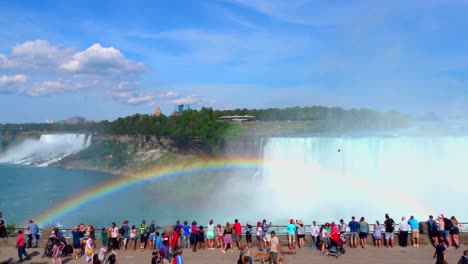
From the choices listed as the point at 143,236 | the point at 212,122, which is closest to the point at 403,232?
the point at 143,236

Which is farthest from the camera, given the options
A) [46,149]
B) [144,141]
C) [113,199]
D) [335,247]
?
[46,149]

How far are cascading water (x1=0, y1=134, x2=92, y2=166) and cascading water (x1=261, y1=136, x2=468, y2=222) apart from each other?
55063 millimetres

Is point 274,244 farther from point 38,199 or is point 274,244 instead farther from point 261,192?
point 38,199

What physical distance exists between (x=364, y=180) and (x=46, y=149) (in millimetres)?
73059

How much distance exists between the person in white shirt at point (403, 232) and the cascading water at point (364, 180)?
11.8 meters

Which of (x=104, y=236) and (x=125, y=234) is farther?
(x=125, y=234)

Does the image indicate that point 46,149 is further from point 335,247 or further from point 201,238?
point 335,247

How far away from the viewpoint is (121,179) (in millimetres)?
55625

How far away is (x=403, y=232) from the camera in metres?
11.6

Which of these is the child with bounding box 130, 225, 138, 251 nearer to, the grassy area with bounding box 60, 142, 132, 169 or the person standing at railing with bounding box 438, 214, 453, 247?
the person standing at railing with bounding box 438, 214, 453, 247

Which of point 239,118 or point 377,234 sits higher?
point 239,118

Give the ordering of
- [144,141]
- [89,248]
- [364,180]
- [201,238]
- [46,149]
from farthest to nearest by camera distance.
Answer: [46,149]
[144,141]
[364,180]
[201,238]
[89,248]

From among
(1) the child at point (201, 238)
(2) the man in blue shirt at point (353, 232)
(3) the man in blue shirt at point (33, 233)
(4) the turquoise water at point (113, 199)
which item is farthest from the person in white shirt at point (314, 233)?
(4) the turquoise water at point (113, 199)

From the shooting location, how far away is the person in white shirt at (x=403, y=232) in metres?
11.5
